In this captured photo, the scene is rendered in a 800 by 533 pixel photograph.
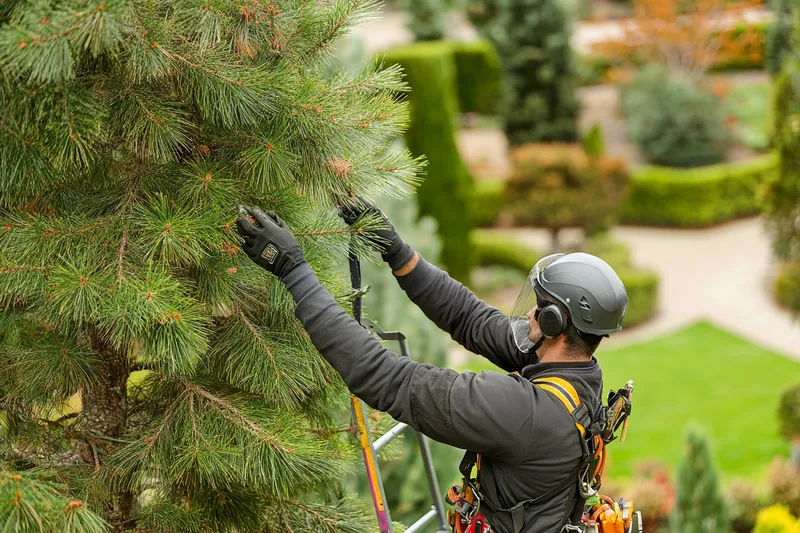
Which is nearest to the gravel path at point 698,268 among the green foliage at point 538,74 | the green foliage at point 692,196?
the green foliage at point 692,196

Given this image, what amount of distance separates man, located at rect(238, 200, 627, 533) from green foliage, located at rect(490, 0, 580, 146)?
47.2 ft

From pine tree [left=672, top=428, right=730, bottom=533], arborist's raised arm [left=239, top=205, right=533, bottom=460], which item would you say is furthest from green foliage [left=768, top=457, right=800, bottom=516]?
arborist's raised arm [left=239, top=205, right=533, bottom=460]

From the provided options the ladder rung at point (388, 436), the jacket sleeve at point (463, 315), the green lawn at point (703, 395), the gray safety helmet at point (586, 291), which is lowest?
the green lawn at point (703, 395)

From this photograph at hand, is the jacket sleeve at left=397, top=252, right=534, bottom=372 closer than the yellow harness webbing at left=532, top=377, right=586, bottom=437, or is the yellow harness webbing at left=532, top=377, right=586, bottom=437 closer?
the yellow harness webbing at left=532, top=377, right=586, bottom=437

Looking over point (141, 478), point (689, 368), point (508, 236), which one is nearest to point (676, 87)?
point (508, 236)

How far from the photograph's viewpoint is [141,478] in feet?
7.25

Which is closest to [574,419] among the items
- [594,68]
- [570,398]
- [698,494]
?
[570,398]

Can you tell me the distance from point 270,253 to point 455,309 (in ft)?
3.47

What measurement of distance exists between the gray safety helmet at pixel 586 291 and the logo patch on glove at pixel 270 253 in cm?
84

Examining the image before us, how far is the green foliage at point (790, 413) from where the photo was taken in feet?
28.8

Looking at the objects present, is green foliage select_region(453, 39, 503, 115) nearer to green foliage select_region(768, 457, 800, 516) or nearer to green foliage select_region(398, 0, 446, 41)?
green foliage select_region(398, 0, 446, 41)

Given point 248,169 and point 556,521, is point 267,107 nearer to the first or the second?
point 248,169

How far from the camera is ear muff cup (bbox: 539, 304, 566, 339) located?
2.43 meters

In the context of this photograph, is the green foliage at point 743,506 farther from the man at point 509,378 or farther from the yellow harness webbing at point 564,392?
the yellow harness webbing at point 564,392
